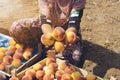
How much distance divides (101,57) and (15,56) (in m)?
1.60

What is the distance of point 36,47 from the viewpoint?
519 cm

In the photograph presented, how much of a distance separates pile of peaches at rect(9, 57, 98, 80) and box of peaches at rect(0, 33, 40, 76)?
0.24 m

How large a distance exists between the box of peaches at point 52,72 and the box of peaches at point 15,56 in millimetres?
229

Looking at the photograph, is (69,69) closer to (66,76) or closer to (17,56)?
(66,76)

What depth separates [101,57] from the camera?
18.3 feet

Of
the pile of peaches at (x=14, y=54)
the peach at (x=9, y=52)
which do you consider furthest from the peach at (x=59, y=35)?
the peach at (x=9, y=52)

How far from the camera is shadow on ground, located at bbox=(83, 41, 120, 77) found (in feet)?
17.2

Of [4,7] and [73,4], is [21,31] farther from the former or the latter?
[4,7]

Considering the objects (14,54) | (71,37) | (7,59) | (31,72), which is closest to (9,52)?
(14,54)

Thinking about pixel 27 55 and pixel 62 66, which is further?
pixel 27 55

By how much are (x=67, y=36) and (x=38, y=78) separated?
0.76m

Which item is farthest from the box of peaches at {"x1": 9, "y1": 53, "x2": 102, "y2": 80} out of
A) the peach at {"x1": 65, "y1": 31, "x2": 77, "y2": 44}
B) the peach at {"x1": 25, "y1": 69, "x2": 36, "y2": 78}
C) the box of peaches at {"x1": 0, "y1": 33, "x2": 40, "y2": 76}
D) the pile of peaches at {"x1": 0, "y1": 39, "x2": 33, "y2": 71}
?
the peach at {"x1": 65, "y1": 31, "x2": 77, "y2": 44}

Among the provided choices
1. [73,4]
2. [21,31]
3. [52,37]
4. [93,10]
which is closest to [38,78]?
[52,37]

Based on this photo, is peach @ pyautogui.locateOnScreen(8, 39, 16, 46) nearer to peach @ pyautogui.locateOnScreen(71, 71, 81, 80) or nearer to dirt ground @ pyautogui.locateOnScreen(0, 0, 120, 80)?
dirt ground @ pyautogui.locateOnScreen(0, 0, 120, 80)
